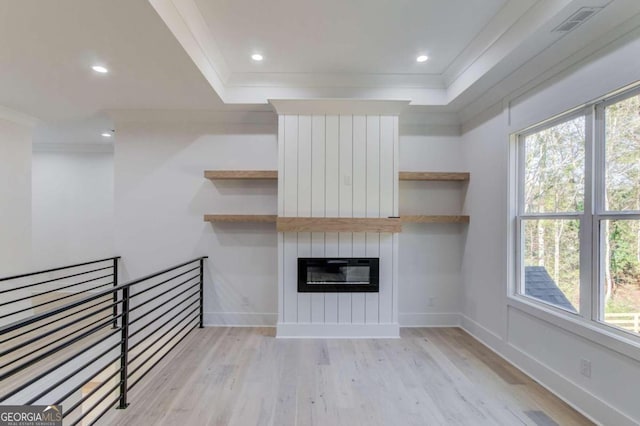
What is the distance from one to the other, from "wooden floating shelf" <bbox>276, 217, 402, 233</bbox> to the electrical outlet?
191 centimetres

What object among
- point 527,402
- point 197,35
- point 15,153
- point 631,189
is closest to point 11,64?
point 197,35

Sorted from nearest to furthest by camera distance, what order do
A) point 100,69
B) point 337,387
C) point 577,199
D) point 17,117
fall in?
point 577,199 → point 337,387 → point 100,69 → point 17,117

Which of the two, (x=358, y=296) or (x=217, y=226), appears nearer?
(x=358, y=296)

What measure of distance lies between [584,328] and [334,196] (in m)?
2.45

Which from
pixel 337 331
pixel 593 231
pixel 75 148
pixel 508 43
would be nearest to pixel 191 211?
pixel 337 331

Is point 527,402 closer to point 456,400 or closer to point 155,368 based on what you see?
point 456,400

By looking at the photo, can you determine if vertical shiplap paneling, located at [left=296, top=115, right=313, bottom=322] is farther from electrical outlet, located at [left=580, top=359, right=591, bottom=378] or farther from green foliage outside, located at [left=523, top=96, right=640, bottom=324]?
electrical outlet, located at [left=580, top=359, right=591, bottom=378]

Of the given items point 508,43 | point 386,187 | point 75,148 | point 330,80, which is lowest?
point 386,187

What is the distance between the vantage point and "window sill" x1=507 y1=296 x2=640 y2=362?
1939 millimetres

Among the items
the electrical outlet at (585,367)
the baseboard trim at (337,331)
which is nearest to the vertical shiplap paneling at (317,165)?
the baseboard trim at (337,331)

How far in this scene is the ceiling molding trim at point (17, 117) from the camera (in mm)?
3765

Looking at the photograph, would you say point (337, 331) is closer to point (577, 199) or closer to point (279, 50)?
point (577, 199)

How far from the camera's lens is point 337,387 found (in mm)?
2535

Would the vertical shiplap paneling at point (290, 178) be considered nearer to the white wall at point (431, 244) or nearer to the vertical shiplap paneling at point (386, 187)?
the vertical shiplap paneling at point (386, 187)
